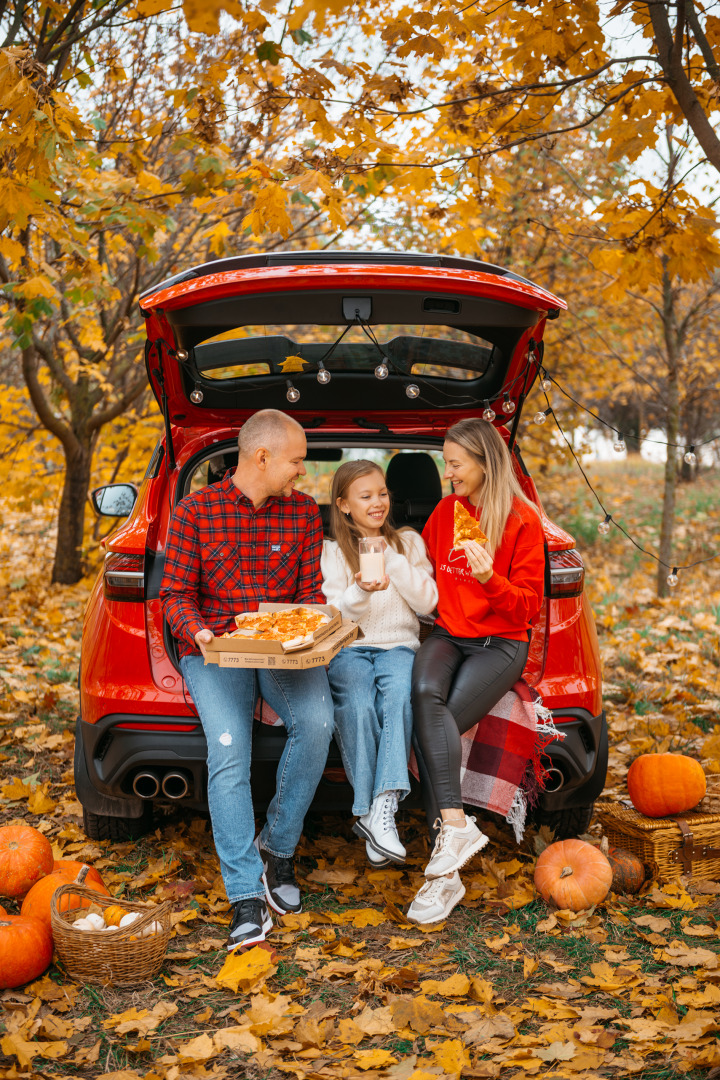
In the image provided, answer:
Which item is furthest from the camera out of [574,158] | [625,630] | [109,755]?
[574,158]

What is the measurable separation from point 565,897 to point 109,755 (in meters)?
1.62

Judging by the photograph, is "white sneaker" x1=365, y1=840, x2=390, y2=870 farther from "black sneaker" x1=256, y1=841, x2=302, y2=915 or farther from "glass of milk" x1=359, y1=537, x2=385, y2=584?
"glass of milk" x1=359, y1=537, x2=385, y2=584

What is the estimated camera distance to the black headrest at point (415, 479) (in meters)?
4.28

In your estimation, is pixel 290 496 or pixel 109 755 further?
pixel 290 496

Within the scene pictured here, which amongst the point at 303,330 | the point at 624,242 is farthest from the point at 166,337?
the point at 303,330

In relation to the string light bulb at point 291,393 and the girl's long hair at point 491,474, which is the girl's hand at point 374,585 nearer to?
the girl's long hair at point 491,474

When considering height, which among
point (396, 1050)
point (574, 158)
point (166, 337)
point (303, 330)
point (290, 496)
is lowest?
point (396, 1050)

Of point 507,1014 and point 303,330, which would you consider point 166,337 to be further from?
point 303,330

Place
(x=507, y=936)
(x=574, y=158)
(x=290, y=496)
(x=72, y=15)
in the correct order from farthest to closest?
(x=574, y=158) < (x=72, y=15) < (x=290, y=496) < (x=507, y=936)

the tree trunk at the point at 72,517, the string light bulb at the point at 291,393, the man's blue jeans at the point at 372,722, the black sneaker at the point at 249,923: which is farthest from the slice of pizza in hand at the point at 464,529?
the tree trunk at the point at 72,517

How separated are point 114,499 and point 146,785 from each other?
61.1 inches

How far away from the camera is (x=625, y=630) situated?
7.22 meters

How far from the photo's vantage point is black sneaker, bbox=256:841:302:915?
3059 mm

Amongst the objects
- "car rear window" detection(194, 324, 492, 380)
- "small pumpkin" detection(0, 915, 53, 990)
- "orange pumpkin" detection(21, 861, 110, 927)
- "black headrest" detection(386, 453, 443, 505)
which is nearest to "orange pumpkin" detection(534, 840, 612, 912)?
"orange pumpkin" detection(21, 861, 110, 927)
